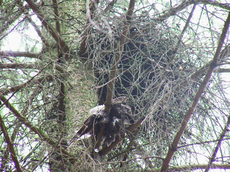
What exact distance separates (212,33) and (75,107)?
867 millimetres

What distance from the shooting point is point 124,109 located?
1.67m

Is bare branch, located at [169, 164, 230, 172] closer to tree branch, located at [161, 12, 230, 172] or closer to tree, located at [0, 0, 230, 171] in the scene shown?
tree, located at [0, 0, 230, 171]

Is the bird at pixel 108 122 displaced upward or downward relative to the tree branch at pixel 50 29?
downward

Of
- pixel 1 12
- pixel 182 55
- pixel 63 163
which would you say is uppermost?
pixel 1 12

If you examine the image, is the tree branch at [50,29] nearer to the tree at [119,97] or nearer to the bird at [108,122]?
the tree at [119,97]

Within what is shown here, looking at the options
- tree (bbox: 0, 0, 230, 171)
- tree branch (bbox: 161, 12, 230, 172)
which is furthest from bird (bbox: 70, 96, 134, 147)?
tree branch (bbox: 161, 12, 230, 172)

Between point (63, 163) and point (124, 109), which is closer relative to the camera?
point (63, 163)

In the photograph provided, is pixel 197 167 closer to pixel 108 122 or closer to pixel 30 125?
pixel 108 122

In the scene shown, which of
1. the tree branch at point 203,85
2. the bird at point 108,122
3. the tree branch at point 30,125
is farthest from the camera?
the bird at point 108,122

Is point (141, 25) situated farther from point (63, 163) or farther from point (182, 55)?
point (63, 163)

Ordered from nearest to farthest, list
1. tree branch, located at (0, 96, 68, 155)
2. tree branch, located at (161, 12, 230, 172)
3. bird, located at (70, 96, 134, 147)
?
tree branch, located at (161, 12, 230, 172)
tree branch, located at (0, 96, 68, 155)
bird, located at (70, 96, 134, 147)

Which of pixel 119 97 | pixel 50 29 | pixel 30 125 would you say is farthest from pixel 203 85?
pixel 50 29

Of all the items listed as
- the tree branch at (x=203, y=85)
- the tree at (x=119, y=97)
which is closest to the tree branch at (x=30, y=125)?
the tree at (x=119, y=97)

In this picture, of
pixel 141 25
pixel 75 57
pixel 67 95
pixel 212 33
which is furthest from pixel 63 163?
pixel 212 33
